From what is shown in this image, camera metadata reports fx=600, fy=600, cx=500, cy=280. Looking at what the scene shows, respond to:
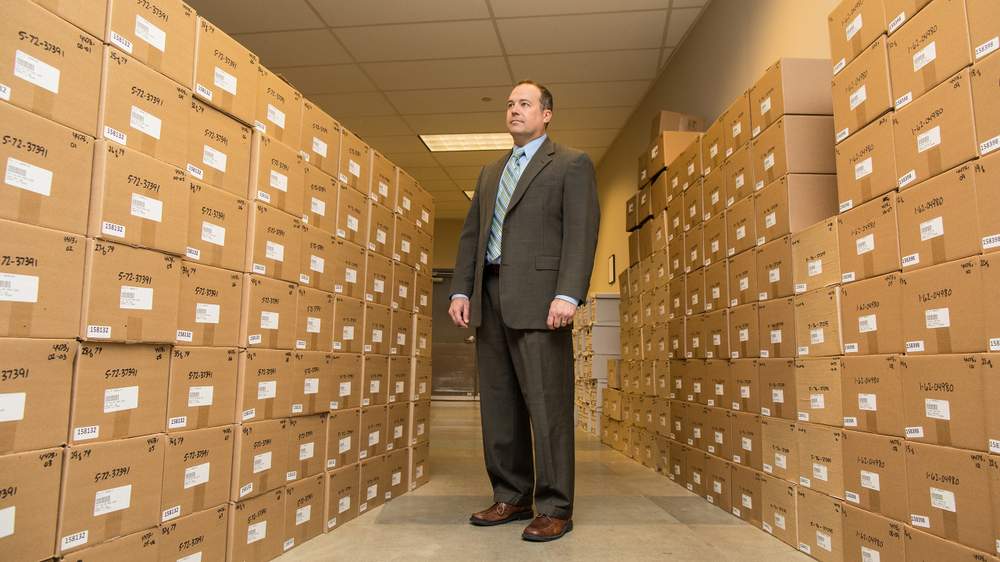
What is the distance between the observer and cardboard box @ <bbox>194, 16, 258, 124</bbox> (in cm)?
153

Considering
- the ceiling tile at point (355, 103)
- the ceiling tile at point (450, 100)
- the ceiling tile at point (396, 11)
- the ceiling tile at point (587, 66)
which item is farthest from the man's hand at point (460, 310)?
the ceiling tile at point (355, 103)

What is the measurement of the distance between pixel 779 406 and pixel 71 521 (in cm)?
209

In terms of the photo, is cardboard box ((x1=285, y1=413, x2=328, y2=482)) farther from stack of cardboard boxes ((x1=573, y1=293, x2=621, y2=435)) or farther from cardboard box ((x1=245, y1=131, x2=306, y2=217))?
stack of cardboard boxes ((x1=573, y1=293, x2=621, y2=435))

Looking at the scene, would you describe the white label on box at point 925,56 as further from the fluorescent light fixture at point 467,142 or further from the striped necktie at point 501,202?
the fluorescent light fixture at point 467,142

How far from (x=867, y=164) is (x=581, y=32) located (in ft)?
8.75

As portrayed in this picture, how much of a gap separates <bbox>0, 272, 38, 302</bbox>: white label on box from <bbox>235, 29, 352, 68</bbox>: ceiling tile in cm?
337

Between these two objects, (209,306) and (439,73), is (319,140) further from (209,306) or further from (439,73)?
(439,73)

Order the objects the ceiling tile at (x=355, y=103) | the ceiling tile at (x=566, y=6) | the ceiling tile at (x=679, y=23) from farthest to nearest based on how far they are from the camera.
Result: the ceiling tile at (x=355, y=103), the ceiling tile at (x=679, y=23), the ceiling tile at (x=566, y=6)

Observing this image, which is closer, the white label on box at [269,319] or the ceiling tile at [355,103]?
the white label on box at [269,319]

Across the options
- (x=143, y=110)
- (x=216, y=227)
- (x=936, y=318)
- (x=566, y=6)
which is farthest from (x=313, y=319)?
(x=566, y=6)

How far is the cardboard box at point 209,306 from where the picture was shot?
4.80 feet

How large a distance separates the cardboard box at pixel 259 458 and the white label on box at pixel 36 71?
93 centimetres

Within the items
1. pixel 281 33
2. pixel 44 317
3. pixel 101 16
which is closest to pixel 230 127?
pixel 101 16

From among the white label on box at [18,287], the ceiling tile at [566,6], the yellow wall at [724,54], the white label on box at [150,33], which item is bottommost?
the white label on box at [18,287]
